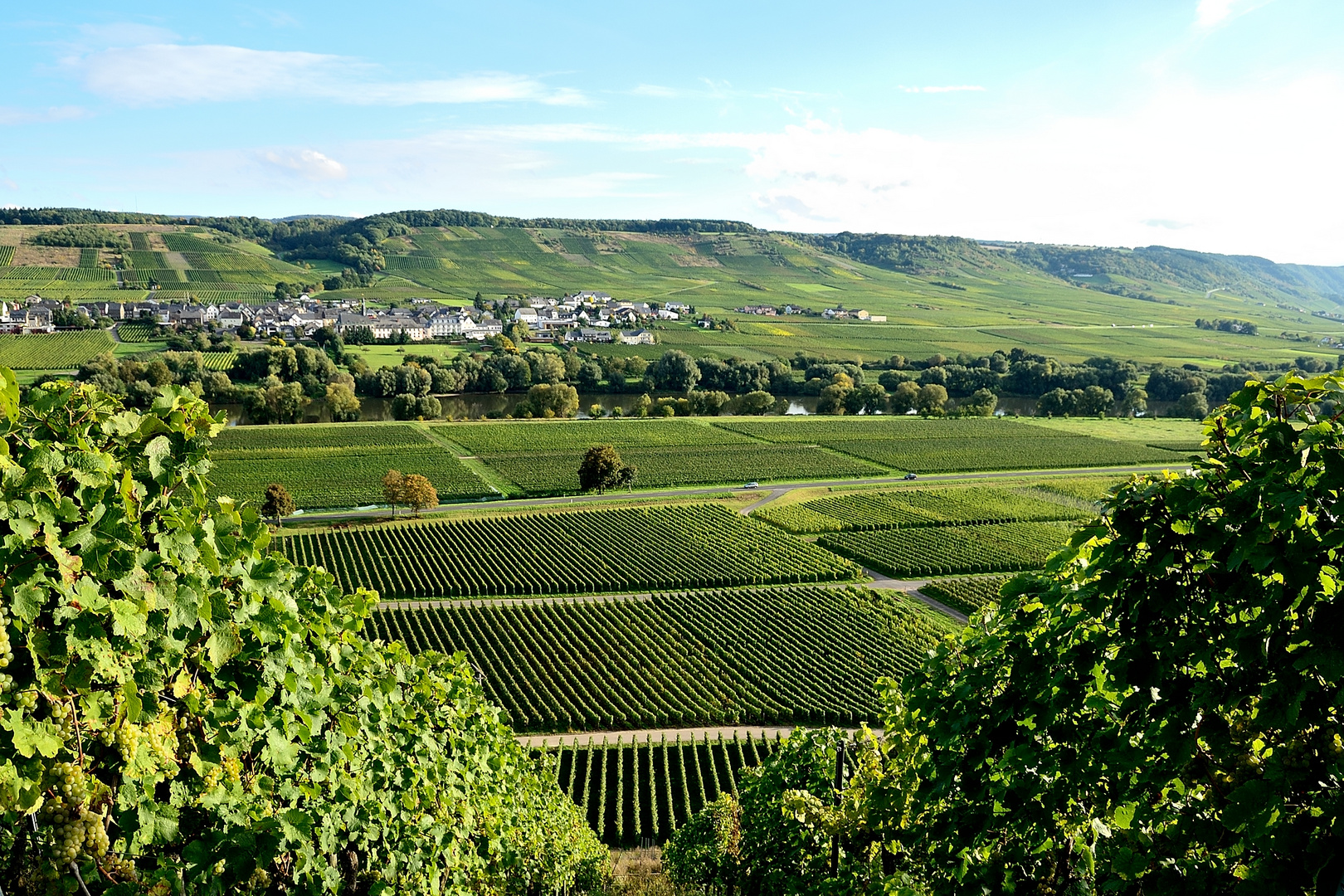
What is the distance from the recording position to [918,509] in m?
68.3

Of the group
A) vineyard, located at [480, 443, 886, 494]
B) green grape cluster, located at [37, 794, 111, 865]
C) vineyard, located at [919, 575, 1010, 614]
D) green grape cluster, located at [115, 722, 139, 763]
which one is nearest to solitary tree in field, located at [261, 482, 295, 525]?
vineyard, located at [480, 443, 886, 494]

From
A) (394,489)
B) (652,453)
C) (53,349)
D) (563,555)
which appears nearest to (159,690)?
(563,555)

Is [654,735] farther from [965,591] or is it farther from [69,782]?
[69,782]

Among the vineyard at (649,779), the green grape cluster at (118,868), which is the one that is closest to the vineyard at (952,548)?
the vineyard at (649,779)

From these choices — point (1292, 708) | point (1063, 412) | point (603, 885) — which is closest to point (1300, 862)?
point (1292, 708)

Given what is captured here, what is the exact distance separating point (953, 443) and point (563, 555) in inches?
2232

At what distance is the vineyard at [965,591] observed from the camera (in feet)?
159

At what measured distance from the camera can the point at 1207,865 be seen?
430 centimetres

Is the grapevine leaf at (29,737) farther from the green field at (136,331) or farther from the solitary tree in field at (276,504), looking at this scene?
the green field at (136,331)

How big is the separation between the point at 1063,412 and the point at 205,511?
129m

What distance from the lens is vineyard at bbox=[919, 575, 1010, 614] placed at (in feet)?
159

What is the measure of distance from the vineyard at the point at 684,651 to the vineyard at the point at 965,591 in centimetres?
222

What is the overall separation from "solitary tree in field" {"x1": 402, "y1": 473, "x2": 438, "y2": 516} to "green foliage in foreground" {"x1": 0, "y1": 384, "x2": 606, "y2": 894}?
180 feet

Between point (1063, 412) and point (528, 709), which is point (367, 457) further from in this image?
point (1063, 412)
